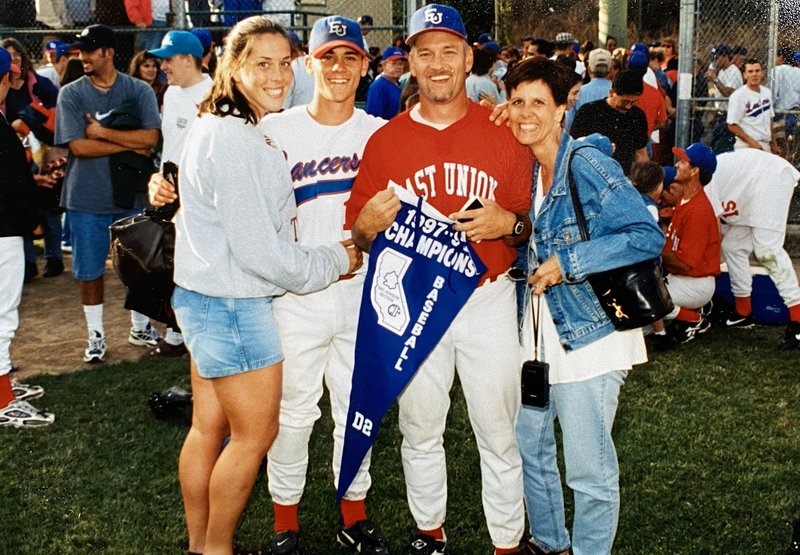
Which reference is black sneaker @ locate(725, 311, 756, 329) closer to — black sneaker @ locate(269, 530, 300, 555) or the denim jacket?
the denim jacket

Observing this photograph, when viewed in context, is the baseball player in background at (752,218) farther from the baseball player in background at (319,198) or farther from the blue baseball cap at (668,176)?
the baseball player in background at (319,198)

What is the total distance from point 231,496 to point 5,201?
2.83 meters

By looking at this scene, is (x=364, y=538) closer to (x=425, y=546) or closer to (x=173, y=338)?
(x=425, y=546)

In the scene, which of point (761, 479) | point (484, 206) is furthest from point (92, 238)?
point (761, 479)

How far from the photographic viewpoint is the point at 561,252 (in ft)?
10.8

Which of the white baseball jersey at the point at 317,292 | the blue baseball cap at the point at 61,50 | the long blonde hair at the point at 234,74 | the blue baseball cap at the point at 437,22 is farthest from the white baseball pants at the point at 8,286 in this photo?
the blue baseball cap at the point at 61,50

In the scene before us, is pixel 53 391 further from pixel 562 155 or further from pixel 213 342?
pixel 562 155

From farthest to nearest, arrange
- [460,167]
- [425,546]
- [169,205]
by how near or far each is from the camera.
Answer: [425,546]
[169,205]
[460,167]

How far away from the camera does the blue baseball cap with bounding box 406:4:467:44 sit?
12.0ft

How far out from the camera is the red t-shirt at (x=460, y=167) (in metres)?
3.64

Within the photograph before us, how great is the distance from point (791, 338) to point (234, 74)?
5310mm

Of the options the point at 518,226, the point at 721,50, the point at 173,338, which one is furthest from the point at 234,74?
the point at 721,50

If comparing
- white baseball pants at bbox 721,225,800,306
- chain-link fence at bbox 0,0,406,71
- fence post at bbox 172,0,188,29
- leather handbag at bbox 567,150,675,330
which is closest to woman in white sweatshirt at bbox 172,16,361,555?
leather handbag at bbox 567,150,675,330

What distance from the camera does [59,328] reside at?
785 cm
